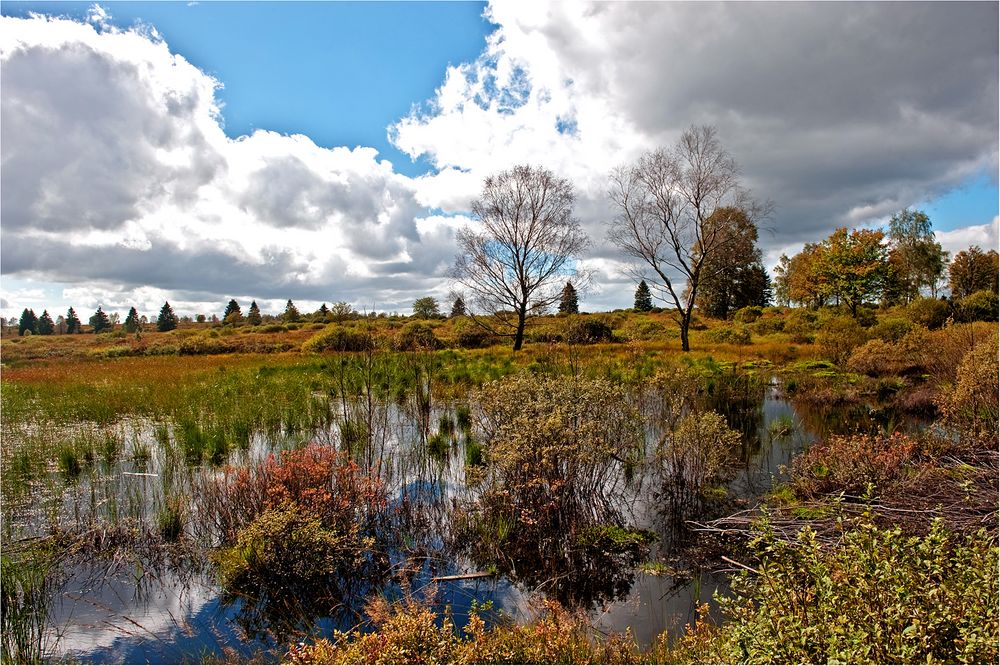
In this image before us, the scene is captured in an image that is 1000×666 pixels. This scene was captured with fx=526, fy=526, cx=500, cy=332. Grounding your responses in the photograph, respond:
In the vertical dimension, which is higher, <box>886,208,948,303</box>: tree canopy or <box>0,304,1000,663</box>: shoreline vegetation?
<box>886,208,948,303</box>: tree canopy

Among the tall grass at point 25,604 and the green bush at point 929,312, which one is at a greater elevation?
the green bush at point 929,312

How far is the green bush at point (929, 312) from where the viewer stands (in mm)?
29422

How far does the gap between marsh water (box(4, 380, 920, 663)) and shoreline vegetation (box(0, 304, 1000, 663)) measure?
62 mm

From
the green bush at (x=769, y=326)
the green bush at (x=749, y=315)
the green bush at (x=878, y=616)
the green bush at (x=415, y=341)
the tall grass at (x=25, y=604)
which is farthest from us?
the green bush at (x=749, y=315)

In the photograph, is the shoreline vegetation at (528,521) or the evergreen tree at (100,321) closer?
the shoreline vegetation at (528,521)

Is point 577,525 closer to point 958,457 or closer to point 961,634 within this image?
point 961,634

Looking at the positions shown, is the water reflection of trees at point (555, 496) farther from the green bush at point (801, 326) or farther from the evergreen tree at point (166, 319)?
the evergreen tree at point (166, 319)

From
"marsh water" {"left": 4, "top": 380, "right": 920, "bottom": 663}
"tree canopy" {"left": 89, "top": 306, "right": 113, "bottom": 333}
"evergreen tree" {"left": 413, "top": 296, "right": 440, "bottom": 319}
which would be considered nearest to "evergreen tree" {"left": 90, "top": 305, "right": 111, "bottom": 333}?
"tree canopy" {"left": 89, "top": 306, "right": 113, "bottom": 333}

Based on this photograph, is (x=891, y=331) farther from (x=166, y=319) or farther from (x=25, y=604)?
(x=166, y=319)

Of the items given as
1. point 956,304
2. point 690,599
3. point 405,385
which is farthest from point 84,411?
point 956,304

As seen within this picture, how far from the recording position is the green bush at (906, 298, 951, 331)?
29422mm

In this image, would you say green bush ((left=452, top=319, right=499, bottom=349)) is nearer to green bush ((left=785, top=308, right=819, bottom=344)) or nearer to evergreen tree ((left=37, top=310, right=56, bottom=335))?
green bush ((left=785, top=308, right=819, bottom=344))

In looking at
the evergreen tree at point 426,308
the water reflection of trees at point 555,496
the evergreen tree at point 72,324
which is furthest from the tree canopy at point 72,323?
the water reflection of trees at point 555,496

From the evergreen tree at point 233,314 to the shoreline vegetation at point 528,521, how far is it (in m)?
58.2
